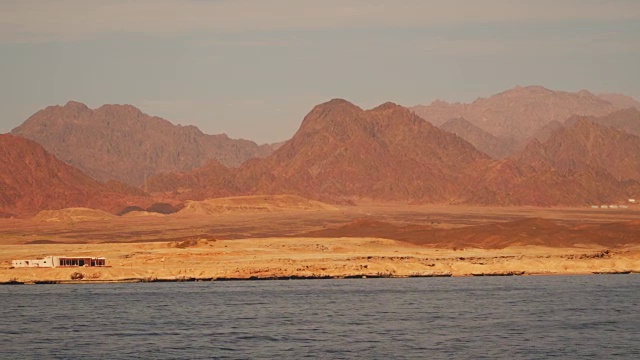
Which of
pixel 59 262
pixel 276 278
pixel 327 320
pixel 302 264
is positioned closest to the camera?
pixel 327 320

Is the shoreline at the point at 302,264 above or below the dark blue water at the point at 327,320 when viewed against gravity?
above

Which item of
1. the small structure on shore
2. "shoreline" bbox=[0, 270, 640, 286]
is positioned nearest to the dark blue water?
"shoreline" bbox=[0, 270, 640, 286]

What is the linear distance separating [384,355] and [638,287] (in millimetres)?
61335

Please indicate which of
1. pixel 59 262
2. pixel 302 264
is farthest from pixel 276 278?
pixel 59 262

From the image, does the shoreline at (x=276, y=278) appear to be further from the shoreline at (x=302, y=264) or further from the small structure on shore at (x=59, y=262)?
the small structure on shore at (x=59, y=262)

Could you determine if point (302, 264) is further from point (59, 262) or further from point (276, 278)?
point (59, 262)

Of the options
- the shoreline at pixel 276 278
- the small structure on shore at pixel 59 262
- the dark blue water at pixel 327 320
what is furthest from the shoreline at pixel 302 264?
the dark blue water at pixel 327 320

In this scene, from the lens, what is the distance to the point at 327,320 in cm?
8694

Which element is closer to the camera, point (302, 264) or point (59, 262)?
point (59, 262)

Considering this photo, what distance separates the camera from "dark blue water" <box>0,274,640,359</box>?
69.2 meters

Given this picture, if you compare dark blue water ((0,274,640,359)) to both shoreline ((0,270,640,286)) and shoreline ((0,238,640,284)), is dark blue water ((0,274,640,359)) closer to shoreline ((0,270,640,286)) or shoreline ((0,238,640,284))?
shoreline ((0,270,640,286))

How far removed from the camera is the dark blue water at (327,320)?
69188 millimetres

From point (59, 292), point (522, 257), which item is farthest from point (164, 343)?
point (522, 257)

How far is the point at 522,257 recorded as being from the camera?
534 feet
